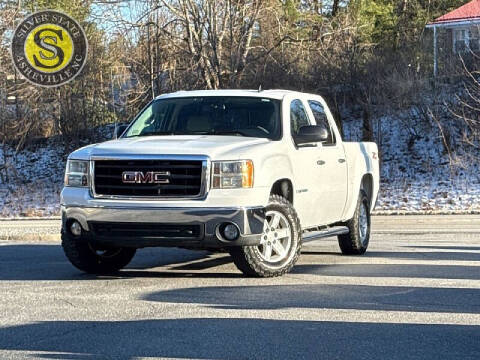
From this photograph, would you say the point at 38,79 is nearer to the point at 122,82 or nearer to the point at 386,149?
the point at 122,82

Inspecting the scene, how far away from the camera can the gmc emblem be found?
34.3 ft

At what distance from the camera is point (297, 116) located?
40.8 ft

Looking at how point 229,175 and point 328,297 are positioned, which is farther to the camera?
point 229,175

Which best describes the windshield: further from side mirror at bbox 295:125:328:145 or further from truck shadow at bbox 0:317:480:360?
truck shadow at bbox 0:317:480:360

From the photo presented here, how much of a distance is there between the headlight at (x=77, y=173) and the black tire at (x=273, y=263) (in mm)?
1745

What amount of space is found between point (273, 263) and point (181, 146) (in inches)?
61.6

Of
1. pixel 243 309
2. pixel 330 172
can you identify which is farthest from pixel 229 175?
pixel 330 172

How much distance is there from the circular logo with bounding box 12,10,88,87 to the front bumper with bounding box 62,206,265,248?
28393 mm

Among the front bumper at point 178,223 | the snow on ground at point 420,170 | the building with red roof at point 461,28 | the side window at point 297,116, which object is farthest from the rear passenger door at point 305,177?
the building with red roof at point 461,28

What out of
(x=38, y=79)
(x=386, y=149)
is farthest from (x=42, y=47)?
(x=386, y=149)

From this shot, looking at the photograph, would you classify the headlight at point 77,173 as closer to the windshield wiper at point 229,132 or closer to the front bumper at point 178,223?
the front bumper at point 178,223

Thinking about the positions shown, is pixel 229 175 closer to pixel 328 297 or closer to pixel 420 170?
pixel 328 297

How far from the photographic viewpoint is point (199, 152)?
34.4 ft

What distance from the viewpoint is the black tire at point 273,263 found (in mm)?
10633
